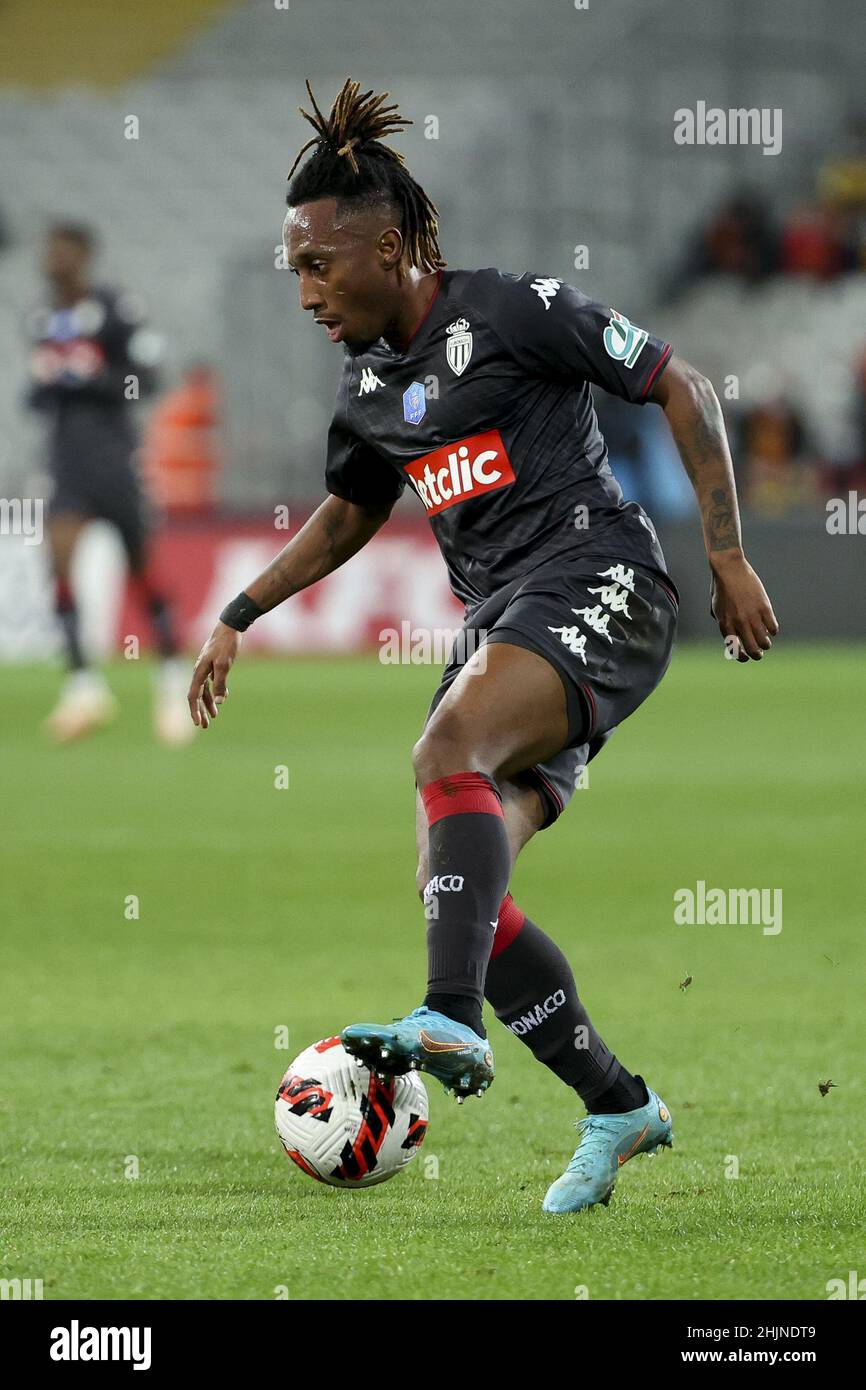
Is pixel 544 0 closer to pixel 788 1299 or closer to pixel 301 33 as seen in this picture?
pixel 301 33

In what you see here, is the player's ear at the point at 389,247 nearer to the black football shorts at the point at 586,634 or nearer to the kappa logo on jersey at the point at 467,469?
the kappa logo on jersey at the point at 467,469

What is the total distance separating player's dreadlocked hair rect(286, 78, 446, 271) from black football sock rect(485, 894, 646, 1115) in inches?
51.7

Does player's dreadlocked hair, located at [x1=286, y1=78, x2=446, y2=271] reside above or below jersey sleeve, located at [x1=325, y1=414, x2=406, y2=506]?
above

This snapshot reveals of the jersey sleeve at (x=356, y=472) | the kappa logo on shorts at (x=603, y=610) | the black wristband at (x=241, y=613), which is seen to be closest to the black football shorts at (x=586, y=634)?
the kappa logo on shorts at (x=603, y=610)

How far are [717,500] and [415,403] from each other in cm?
64

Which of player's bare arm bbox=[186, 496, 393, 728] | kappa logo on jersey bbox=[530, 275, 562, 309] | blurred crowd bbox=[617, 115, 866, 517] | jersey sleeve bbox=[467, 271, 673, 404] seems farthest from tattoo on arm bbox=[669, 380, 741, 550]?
blurred crowd bbox=[617, 115, 866, 517]

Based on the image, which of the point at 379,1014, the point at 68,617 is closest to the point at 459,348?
the point at 379,1014

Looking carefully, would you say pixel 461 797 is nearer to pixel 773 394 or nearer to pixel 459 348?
pixel 459 348

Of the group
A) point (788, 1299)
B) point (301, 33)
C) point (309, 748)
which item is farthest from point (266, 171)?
point (788, 1299)

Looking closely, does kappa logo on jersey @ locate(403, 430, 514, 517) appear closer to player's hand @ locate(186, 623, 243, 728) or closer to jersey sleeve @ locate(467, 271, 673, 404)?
jersey sleeve @ locate(467, 271, 673, 404)

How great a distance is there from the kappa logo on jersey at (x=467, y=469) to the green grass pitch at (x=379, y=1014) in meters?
1.33

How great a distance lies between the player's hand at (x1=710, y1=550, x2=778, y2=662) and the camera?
12.0 ft

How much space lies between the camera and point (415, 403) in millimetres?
4039

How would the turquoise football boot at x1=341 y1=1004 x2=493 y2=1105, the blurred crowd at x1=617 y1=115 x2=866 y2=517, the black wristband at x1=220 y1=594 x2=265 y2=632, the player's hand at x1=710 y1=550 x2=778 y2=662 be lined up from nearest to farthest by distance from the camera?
the turquoise football boot at x1=341 y1=1004 x2=493 y2=1105 < the player's hand at x1=710 y1=550 x2=778 y2=662 < the black wristband at x1=220 y1=594 x2=265 y2=632 < the blurred crowd at x1=617 y1=115 x2=866 y2=517
